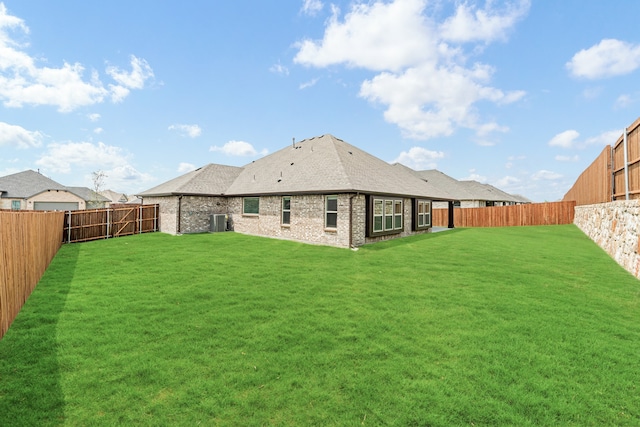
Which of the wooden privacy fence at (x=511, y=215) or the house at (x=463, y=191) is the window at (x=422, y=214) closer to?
the wooden privacy fence at (x=511, y=215)

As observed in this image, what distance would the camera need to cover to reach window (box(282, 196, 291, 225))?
17188mm

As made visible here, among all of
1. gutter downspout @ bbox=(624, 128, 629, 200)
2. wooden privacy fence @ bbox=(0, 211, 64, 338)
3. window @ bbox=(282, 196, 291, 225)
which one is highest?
gutter downspout @ bbox=(624, 128, 629, 200)

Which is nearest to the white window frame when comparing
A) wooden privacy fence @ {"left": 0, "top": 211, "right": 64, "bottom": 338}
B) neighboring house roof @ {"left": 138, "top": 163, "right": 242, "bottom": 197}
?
neighboring house roof @ {"left": 138, "top": 163, "right": 242, "bottom": 197}

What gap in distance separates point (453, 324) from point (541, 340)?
4.55 ft

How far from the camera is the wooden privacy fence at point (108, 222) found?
647 inches

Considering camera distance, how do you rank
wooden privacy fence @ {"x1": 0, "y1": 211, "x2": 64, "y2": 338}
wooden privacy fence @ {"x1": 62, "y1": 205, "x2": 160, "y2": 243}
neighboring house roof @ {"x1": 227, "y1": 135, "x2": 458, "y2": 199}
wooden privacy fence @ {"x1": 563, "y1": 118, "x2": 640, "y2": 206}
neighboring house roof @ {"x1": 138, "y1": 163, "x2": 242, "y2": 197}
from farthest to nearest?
neighboring house roof @ {"x1": 138, "y1": 163, "x2": 242, "y2": 197}, wooden privacy fence @ {"x1": 62, "y1": 205, "x2": 160, "y2": 243}, neighboring house roof @ {"x1": 227, "y1": 135, "x2": 458, "y2": 199}, wooden privacy fence @ {"x1": 563, "y1": 118, "x2": 640, "y2": 206}, wooden privacy fence @ {"x1": 0, "y1": 211, "x2": 64, "y2": 338}

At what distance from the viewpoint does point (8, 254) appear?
536 centimetres

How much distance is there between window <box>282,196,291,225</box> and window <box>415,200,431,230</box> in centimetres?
887

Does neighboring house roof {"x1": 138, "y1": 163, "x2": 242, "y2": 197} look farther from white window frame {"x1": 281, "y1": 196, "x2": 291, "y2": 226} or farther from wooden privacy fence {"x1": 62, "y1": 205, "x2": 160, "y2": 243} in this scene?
white window frame {"x1": 281, "y1": 196, "x2": 291, "y2": 226}

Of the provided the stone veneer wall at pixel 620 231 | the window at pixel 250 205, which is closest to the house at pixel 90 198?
the window at pixel 250 205

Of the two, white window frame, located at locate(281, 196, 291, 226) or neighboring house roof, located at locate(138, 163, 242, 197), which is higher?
neighboring house roof, located at locate(138, 163, 242, 197)

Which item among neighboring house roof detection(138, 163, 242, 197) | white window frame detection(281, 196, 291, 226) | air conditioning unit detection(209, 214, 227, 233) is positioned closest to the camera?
white window frame detection(281, 196, 291, 226)

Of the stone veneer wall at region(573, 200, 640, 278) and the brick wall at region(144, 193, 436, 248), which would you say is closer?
the stone veneer wall at region(573, 200, 640, 278)

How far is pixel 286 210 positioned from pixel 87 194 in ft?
175
